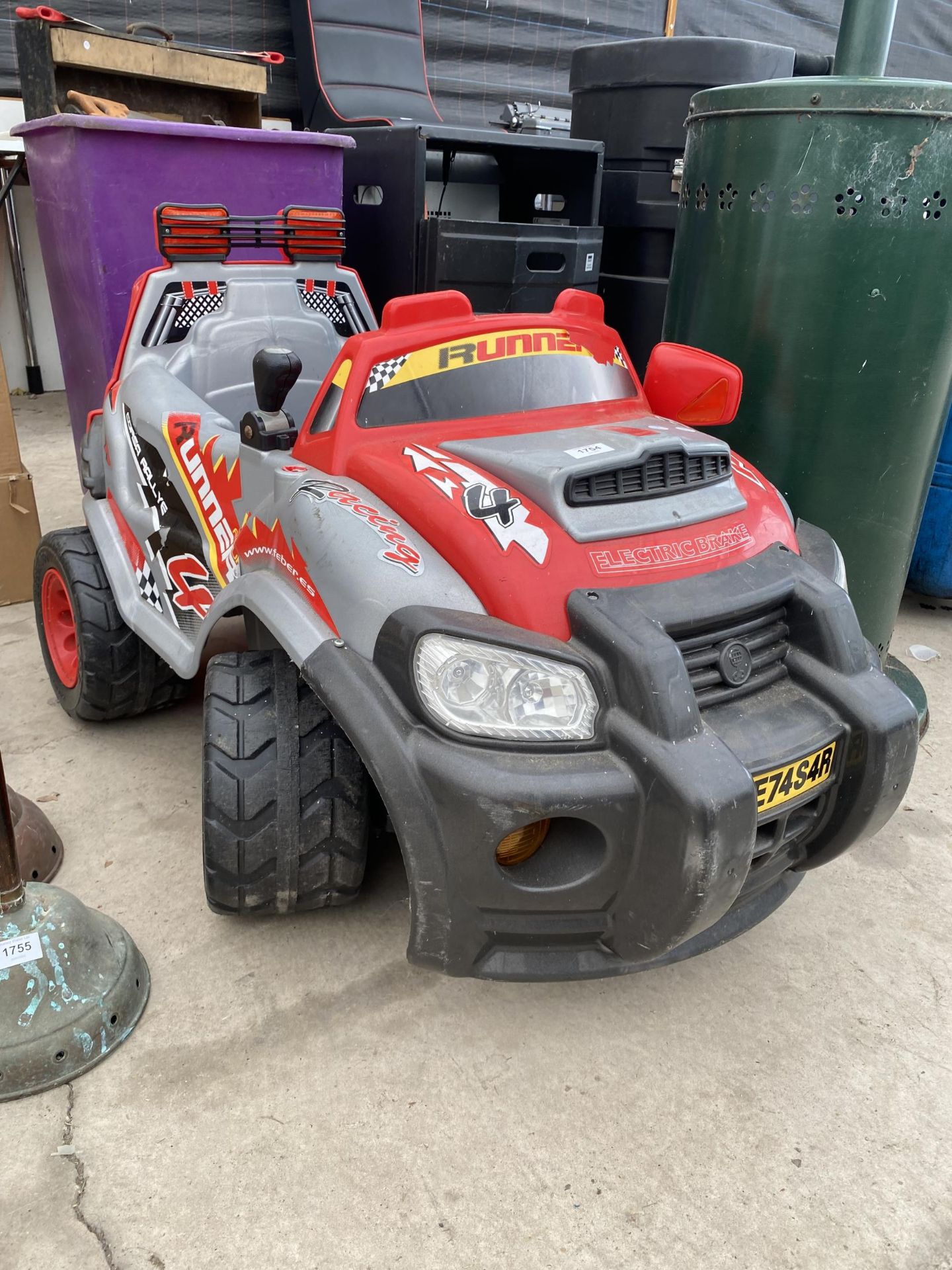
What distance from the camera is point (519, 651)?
5.70 ft

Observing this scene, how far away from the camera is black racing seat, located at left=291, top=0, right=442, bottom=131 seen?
5543 millimetres

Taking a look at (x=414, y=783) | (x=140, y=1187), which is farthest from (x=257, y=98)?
(x=140, y=1187)

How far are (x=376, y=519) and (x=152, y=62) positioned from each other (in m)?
3.77

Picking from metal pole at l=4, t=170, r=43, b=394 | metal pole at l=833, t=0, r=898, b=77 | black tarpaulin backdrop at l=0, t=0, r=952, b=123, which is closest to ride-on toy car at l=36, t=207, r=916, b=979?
metal pole at l=833, t=0, r=898, b=77

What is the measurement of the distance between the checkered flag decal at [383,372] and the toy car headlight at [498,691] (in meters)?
0.77

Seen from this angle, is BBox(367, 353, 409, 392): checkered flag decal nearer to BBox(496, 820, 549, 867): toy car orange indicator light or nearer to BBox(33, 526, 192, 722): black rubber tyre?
BBox(496, 820, 549, 867): toy car orange indicator light

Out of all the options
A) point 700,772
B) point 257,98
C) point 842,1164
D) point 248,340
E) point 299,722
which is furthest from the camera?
point 257,98

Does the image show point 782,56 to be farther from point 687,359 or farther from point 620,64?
point 687,359

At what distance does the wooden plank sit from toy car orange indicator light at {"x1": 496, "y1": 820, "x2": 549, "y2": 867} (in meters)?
4.16

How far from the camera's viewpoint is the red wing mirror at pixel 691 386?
2502 mm

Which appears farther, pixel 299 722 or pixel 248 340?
pixel 248 340

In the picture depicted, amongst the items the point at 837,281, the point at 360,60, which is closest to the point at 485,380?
the point at 837,281

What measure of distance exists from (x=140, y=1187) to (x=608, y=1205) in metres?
0.82

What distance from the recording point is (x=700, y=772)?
5.38 ft
